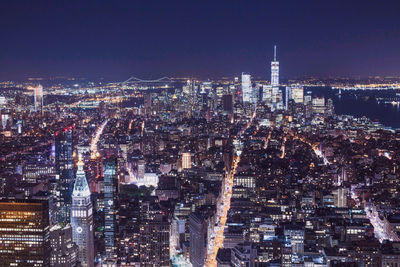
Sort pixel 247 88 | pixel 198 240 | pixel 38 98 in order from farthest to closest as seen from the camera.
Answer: pixel 247 88, pixel 38 98, pixel 198 240

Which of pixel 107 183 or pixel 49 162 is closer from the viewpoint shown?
pixel 107 183

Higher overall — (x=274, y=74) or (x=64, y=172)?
(x=274, y=74)

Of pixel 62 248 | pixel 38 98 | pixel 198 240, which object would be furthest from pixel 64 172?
pixel 38 98

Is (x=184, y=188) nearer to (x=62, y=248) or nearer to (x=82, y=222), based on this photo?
(x=82, y=222)

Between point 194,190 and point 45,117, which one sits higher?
point 45,117

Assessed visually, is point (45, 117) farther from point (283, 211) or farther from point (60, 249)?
point (60, 249)

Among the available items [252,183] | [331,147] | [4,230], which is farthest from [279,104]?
[4,230]
